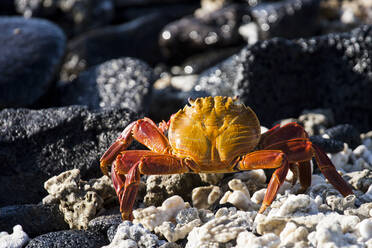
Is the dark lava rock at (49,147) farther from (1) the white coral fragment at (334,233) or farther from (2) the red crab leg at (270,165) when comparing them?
(1) the white coral fragment at (334,233)

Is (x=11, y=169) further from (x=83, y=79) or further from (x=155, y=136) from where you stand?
(x=83, y=79)

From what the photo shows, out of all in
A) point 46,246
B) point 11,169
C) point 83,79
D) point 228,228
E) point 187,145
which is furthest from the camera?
point 83,79

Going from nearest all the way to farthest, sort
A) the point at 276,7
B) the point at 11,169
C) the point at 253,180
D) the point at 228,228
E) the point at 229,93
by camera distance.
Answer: the point at 228,228, the point at 253,180, the point at 11,169, the point at 229,93, the point at 276,7

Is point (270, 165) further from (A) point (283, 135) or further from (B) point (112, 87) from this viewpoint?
(B) point (112, 87)

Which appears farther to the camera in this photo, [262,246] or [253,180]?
[253,180]

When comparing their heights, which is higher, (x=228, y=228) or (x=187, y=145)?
(x=187, y=145)

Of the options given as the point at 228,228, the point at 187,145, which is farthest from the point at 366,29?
the point at 228,228

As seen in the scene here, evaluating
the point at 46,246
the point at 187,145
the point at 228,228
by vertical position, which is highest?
the point at 187,145

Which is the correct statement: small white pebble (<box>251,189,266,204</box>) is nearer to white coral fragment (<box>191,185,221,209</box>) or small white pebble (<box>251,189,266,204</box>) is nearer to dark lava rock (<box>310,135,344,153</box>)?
white coral fragment (<box>191,185,221,209</box>)
